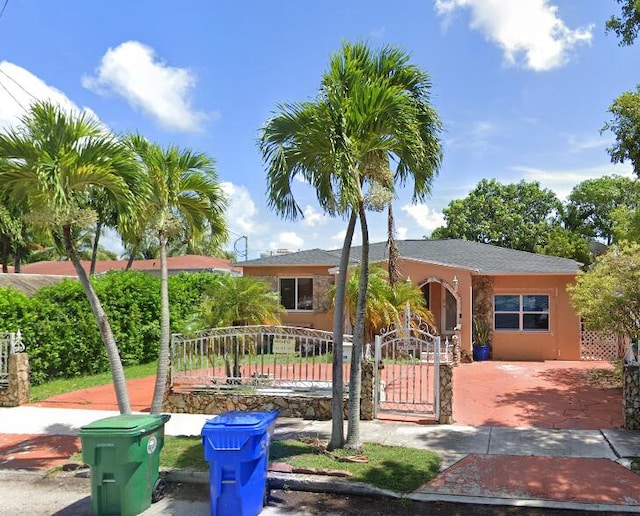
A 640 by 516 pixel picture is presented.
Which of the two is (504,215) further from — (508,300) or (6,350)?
(6,350)

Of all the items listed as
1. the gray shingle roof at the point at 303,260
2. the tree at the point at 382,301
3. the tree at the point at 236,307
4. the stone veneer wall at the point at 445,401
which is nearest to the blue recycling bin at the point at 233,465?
the stone veneer wall at the point at 445,401

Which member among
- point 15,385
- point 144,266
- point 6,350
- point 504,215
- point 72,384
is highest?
point 504,215

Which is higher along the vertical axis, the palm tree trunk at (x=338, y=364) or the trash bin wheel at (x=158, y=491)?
the palm tree trunk at (x=338, y=364)

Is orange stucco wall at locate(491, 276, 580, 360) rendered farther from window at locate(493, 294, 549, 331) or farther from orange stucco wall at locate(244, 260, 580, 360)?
window at locate(493, 294, 549, 331)

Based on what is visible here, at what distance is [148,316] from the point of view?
16.5m

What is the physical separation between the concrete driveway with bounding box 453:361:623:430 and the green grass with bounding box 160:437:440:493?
2.29 meters

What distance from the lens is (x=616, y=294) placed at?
11.4 metres

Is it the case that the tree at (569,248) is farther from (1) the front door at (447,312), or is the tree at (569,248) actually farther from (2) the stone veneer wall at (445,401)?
(2) the stone veneer wall at (445,401)

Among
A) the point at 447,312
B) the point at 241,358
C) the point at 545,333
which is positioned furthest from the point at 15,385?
the point at 545,333

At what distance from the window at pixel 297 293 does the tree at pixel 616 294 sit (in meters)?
10.2

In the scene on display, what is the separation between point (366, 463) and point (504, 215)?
33.0m

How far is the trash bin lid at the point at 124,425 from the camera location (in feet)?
18.2

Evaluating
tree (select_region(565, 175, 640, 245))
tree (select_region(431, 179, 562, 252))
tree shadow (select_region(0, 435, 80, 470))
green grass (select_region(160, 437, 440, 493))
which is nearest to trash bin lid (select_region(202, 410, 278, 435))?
green grass (select_region(160, 437, 440, 493))

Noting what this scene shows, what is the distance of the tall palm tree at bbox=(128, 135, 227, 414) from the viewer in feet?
27.0
